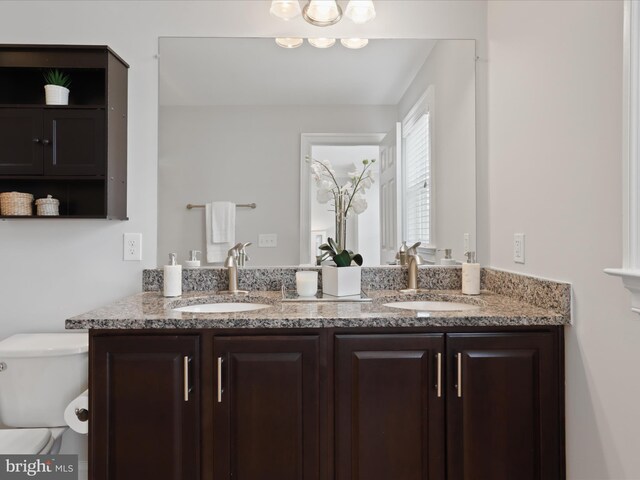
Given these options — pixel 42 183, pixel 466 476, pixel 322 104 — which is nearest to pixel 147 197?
pixel 42 183

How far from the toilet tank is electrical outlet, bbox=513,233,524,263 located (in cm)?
172

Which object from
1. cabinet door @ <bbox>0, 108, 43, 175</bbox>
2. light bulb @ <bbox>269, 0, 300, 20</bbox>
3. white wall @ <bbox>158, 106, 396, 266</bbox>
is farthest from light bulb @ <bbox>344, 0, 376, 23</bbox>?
cabinet door @ <bbox>0, 108, 43, 175</bbox>

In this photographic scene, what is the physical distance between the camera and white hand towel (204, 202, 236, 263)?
1950 mm

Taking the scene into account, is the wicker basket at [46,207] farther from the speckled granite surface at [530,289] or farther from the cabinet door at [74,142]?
the speckled granite surface at [530,289]

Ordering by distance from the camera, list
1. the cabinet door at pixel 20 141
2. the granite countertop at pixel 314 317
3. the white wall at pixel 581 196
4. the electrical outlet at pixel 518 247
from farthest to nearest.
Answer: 1. the cabinet door at pixel 20 141
2. the electrical outlet at pixel 518 247
3. the granite countertop at pixel 314 317
4. the white wall at pixel 581 196

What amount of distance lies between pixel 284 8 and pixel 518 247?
4.64 ft

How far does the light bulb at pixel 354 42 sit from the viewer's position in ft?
6.55

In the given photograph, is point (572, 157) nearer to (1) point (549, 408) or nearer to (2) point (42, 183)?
(1) point (549, 408)

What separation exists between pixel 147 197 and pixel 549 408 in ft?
5.90

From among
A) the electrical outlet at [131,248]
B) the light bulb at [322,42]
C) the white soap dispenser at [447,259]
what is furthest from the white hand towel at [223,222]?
the white soap dispenser at [447,259]

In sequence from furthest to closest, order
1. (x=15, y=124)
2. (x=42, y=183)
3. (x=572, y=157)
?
(x=42, y=183) < (x=15, y=124) < (x=572, y=157)

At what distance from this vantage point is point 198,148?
1976 mm

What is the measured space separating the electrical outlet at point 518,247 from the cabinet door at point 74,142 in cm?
169

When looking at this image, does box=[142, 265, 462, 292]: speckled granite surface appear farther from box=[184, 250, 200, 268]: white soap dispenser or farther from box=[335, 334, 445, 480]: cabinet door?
box=[335, 334, 445, 480]: cabinet door
